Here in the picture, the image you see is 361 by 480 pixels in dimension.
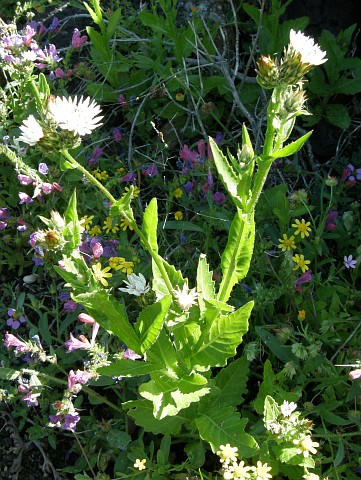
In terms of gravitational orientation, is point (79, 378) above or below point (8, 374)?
below

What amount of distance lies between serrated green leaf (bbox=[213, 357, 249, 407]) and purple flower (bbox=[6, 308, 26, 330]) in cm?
89

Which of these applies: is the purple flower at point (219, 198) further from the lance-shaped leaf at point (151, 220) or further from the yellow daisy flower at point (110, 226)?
the lance-shaped leaf at point (151, 220)

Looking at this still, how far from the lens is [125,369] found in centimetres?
200

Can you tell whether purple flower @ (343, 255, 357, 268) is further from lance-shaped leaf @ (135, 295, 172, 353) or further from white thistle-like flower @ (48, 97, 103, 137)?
white thistle-like flower @ (48, 97, 103, 137)

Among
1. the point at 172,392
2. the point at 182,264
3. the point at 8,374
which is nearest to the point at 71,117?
the point at 172,392

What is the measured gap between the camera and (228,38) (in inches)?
147

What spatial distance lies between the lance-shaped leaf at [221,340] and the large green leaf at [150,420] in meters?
0.34

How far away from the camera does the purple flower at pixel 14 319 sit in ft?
8.79

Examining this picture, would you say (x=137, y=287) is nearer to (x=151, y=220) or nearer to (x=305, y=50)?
(x=151, y=220)

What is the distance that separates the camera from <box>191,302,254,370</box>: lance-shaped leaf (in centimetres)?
194

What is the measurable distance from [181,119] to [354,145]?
0.94 m

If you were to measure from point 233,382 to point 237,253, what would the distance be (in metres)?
0.67

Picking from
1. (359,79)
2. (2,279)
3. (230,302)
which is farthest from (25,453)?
(359,79)

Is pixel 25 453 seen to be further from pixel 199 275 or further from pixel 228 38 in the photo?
pixel 228 38
